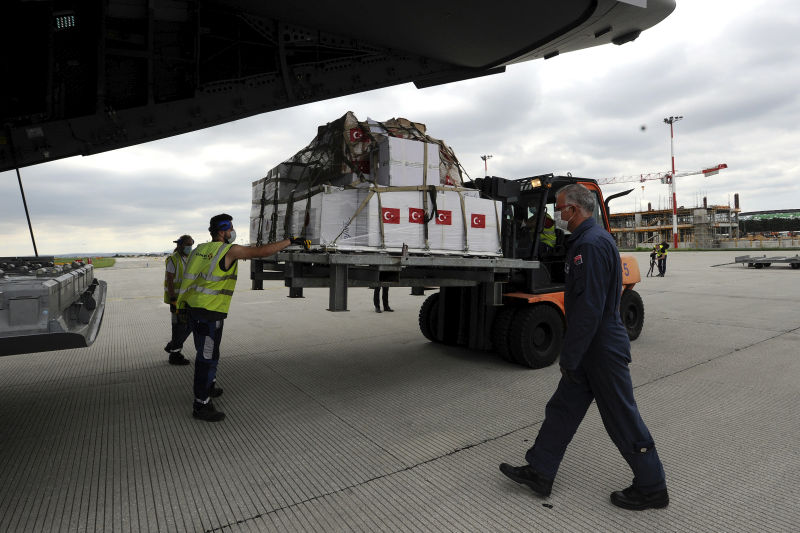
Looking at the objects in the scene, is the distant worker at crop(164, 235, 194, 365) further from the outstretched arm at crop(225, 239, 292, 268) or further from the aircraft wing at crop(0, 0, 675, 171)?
the outstretched arm at crop(225, 239, 292, 268)

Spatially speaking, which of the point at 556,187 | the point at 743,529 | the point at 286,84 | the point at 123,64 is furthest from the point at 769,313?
the point at 123,64

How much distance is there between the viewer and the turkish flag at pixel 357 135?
420 centimetres

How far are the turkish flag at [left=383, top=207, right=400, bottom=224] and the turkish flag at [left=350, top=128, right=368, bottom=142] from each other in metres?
0.81

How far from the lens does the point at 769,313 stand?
28.8 feet

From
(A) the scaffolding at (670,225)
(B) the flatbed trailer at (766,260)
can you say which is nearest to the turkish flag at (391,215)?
(B) the flatbed trailer at (766,260)

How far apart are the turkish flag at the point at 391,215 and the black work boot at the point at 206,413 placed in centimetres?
220

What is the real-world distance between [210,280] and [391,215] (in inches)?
64.8

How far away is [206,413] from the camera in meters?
3.73

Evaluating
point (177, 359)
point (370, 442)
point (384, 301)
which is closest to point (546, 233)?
point (370, 442)

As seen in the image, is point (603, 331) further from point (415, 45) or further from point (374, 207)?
point (415, 45)

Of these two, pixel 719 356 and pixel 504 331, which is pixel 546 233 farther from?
pixel 719 356

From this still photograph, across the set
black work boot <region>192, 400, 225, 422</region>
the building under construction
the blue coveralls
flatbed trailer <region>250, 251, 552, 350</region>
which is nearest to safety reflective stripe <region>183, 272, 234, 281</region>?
flatbed trailer <region>250, 251, 552, 350</region>

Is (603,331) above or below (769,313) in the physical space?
above

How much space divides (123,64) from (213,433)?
4.07m
